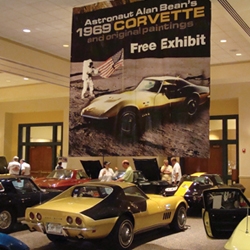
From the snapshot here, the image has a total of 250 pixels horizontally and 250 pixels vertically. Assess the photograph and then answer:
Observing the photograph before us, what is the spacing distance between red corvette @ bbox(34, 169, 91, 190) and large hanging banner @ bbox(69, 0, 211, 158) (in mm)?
4917

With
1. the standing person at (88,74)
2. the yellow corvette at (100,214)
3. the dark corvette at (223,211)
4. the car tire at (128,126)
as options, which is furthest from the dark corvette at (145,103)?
the dark corvette at (223,211)

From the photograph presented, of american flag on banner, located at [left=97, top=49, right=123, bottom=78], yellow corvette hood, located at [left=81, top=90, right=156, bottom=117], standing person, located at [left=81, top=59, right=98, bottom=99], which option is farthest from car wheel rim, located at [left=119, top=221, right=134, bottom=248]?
american flag on banner, located at [left=97, top=49, right=123, bottom=78]

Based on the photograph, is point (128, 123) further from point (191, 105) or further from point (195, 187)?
point (195, 187)

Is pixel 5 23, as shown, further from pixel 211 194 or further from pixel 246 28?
pixel 211 194

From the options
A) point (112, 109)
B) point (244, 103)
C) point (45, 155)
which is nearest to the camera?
point (112, 109)

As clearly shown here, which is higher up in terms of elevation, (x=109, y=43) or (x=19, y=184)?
(x=109, y=43)

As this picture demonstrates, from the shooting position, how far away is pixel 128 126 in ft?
27.4

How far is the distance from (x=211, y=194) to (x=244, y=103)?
11725mm

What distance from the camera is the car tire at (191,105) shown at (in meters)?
7.67

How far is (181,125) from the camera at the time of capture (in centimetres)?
777

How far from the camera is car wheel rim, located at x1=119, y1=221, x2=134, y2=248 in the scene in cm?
765

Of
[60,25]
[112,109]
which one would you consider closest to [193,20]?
[112,109]

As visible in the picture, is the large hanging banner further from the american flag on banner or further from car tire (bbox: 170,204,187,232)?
car tire (bbox: 170,204,187,232)

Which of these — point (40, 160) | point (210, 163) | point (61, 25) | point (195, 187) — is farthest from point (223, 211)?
point (40, 160)
